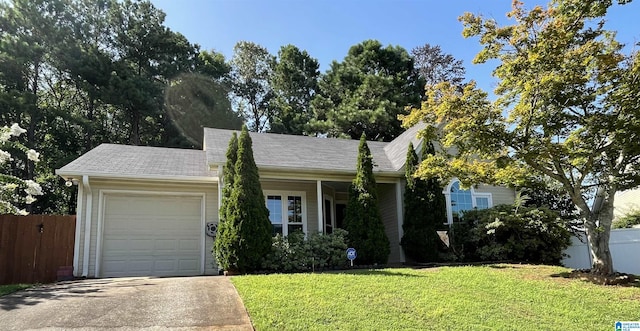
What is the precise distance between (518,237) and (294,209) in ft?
21.2

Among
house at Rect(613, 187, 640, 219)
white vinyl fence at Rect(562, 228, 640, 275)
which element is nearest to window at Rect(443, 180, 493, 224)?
white vinyl fence at Rect(562, 228, 640, 275)

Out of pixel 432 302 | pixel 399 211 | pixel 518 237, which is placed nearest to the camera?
pixel 432 302

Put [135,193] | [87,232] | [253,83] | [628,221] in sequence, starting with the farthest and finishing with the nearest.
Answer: [253,83] < [628,221] < [135,193] < [87,232]

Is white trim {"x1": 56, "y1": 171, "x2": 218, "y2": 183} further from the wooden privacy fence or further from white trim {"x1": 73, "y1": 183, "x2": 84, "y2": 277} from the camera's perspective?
the wooden privacy fence

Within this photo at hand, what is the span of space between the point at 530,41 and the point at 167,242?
10.1 meters

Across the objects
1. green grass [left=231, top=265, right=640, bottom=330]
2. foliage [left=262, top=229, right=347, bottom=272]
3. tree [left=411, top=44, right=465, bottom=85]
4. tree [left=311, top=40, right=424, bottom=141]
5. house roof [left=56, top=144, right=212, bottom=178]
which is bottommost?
green grass [left=231, top=265, right=640, bottom=330]

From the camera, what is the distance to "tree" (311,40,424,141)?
28000 millimetres

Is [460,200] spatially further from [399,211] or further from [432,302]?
[432,302]

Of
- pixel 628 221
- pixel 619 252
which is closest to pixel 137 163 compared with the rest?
pixel 619 252

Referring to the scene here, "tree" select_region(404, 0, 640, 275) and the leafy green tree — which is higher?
the leafy green tree

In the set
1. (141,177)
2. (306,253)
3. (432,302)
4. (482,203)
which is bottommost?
(432,302)

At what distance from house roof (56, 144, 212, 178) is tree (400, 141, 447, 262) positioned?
18.9 ft

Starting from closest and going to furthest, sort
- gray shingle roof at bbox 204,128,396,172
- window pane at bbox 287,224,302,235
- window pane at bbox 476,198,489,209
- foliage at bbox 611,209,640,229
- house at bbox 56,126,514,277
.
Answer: house at bbox 56,126,514,277
gray shingle roof at bbox 204,128,396,172
window pane at bbox 287,224,302,235
window pane at bbox 476,198,489,209
foliage at bbox 611,209,640,229

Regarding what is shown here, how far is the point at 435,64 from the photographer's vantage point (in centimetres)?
3500
